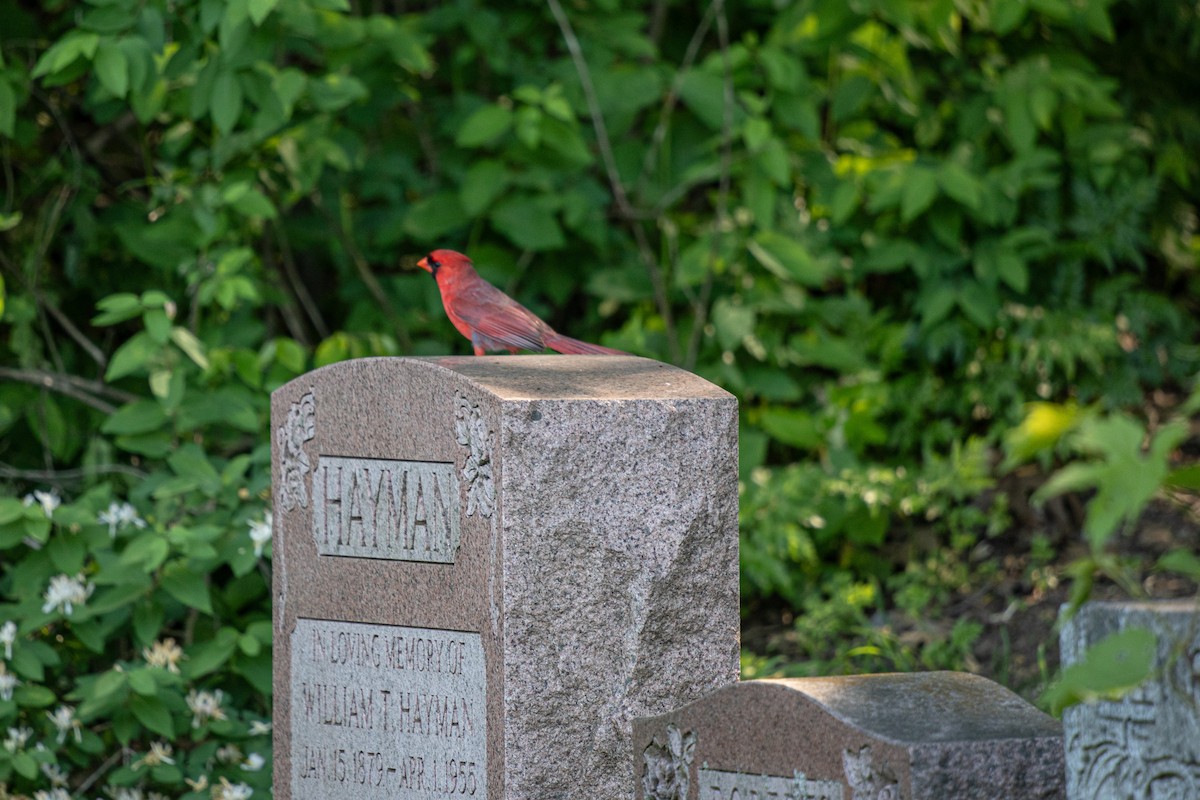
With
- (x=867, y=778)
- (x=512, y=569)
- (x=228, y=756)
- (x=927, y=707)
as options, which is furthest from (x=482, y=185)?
(x=867, y=778)

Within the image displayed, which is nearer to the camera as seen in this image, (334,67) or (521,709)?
(521,709)

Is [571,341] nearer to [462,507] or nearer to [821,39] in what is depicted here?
[462,507]

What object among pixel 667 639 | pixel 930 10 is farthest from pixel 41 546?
pixel 930 10

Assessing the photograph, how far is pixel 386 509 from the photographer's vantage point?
129 inches

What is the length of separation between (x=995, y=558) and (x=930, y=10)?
2.21 metres

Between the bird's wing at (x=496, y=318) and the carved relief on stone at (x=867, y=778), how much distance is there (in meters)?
1.47

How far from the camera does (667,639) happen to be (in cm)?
310

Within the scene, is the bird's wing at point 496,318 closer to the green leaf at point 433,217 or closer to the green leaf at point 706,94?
the green leaf at point 433,217

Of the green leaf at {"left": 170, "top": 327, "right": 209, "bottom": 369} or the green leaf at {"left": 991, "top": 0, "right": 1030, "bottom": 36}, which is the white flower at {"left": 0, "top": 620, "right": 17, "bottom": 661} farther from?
the green leaf at {"left": 991, "top": 0, "right": 1030, "bottom": 36}

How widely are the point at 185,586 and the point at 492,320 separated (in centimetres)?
129

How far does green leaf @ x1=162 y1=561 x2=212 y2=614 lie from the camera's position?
4062 millimetres

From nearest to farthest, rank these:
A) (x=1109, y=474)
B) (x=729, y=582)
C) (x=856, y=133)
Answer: (x=1109, y=474) < (x=729, y=582) < (x=856, y=133)

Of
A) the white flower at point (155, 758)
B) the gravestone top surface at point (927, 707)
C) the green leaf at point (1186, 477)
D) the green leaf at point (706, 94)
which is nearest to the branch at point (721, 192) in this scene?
the green leaf at point (706, 94)

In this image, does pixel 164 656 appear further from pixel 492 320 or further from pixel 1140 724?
pixel 1140 724
